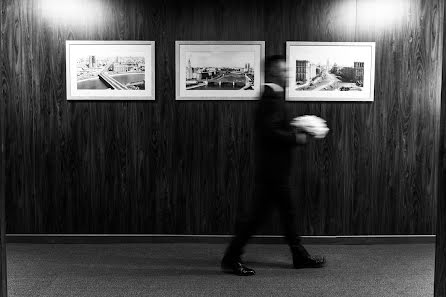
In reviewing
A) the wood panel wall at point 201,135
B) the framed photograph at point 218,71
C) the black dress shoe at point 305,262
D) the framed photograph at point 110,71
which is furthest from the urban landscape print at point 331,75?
the black dress shoe at point 305,262

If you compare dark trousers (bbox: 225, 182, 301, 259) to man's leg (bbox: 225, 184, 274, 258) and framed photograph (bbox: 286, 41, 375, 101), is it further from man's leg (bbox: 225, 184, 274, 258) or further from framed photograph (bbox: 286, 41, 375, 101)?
framed photograph (bbox: 286, 41, 375, 101)

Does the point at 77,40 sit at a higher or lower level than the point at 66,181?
Answer: higher

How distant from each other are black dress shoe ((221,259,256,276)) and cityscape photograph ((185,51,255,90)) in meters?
1.65

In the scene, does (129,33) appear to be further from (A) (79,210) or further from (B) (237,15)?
(A) (79,210)

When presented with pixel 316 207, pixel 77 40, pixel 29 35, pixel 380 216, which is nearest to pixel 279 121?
pixel 316 207

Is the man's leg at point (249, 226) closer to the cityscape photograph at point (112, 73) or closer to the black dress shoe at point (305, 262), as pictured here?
the black dress shoe at point (305, 262)

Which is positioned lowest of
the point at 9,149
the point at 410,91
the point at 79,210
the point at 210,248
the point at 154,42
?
the point at 210,248

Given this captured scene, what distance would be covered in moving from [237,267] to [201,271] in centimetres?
31

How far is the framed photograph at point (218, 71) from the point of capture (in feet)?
16.3

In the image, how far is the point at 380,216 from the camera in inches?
202

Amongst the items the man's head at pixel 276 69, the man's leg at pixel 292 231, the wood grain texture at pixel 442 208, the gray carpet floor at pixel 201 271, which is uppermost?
the man's head at pixel 276 69

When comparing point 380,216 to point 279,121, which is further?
point 380,216

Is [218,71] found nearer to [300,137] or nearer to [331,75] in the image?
[331,75]

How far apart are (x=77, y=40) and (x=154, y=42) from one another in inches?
27.9
